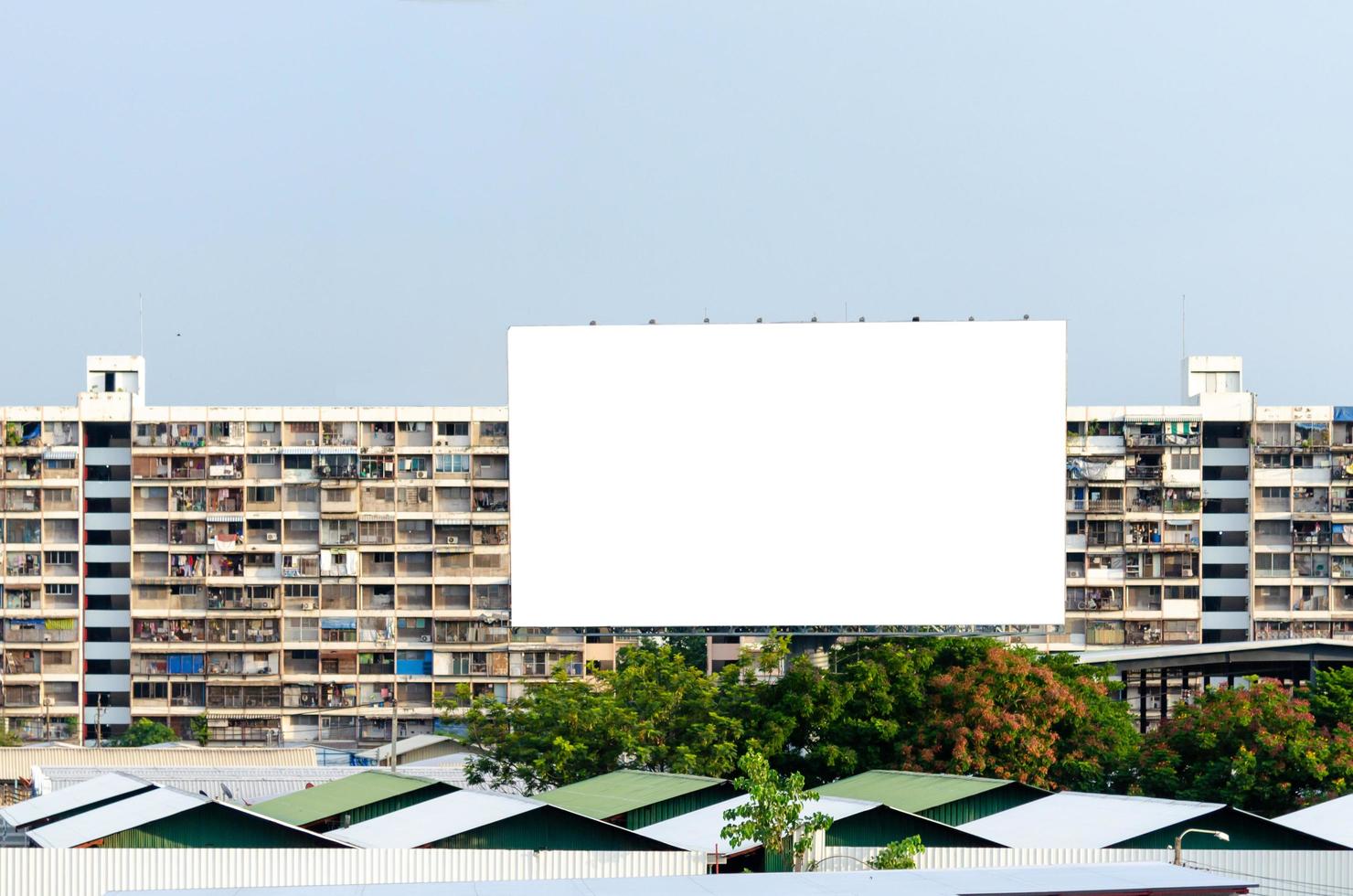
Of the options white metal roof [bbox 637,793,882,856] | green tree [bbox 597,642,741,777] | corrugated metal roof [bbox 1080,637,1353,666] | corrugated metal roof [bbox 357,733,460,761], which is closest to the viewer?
white metal roof [bbox 637,793,882,856]

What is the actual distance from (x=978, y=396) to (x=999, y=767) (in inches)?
271

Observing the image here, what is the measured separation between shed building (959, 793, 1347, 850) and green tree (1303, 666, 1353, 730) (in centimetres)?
809

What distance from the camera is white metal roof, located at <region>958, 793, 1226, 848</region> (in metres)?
19.0

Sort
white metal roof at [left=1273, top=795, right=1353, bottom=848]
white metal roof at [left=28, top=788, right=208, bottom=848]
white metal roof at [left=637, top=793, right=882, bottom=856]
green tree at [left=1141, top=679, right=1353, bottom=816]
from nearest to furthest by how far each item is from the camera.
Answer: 1. white metal roof at [left=1273, top=795, right=1353, bottom=848]
2. white metal roof at [left=637, top=793, right=882, bottom=856]
3. white metal roof at [left=28, top=788, right=208, bottom=848]
4. green tree at [left=1141, top=679, right=1353, bottom=816]

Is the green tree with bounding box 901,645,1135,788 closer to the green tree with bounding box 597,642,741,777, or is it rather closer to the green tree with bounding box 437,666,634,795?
the green tree with bounding box 597,642,741,777

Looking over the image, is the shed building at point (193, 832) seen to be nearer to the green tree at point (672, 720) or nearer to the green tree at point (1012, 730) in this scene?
the green tree at point (672, 720)

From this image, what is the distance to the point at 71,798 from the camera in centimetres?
2491

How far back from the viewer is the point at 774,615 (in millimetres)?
28953

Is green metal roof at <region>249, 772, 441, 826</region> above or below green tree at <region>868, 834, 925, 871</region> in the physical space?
below

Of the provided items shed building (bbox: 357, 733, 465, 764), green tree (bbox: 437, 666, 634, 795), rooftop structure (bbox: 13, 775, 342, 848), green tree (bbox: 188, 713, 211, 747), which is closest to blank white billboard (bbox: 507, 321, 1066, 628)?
green tree (bbox: 437, 666, 634, 795)

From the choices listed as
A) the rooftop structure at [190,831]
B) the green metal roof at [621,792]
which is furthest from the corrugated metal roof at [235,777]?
the rooftop structure at [190,831]

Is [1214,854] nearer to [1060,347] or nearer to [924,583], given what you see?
[924,583]

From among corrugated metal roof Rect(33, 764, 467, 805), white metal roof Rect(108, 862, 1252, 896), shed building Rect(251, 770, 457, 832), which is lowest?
corrugated metal roof Rect(33, 764, 467, 805)

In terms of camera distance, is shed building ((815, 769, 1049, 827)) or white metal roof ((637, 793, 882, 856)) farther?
shed building ((815, 769, 1049, 827))
